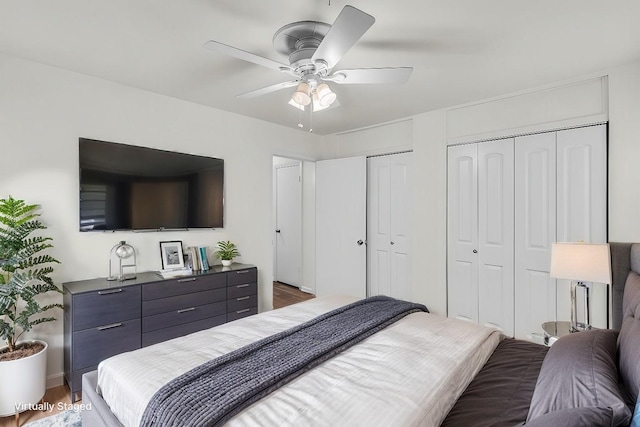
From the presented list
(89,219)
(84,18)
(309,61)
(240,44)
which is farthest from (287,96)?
(89,219)

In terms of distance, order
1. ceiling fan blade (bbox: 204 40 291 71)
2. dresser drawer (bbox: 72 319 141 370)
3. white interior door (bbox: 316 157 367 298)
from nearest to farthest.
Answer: ceiling fan blade (bbox: 204 40 291 71) → dresser drawer (bbox: 72 319 141 370) → white interior door (bbox: 316 157 367 298)

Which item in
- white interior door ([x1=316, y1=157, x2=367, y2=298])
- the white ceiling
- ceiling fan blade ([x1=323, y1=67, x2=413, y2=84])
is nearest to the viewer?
the white ceiling

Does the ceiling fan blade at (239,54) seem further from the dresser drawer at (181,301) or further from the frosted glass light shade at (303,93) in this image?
the dresser drawer at (181,301)

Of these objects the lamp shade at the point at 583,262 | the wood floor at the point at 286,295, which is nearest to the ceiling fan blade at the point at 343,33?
the lamp shade at the point at 583,262

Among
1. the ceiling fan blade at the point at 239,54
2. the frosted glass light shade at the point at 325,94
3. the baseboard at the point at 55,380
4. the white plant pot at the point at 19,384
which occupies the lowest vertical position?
the baseboard at the point at 55,380

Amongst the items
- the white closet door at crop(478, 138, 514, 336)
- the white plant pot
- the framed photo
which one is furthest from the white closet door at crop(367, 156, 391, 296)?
the white plant pot

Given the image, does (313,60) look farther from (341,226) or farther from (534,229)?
(341,226)

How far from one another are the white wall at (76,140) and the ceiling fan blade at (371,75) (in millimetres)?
1931

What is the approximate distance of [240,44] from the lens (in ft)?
7.09

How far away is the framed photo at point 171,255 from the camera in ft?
10.2

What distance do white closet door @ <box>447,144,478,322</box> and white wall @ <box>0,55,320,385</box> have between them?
2378 mm

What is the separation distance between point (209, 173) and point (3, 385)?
2252 millimetres

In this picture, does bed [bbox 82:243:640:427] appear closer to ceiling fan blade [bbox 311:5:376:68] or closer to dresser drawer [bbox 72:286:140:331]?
dresser drawer [bbox 72:286:140:331]

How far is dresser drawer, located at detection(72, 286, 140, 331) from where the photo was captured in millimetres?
2287
